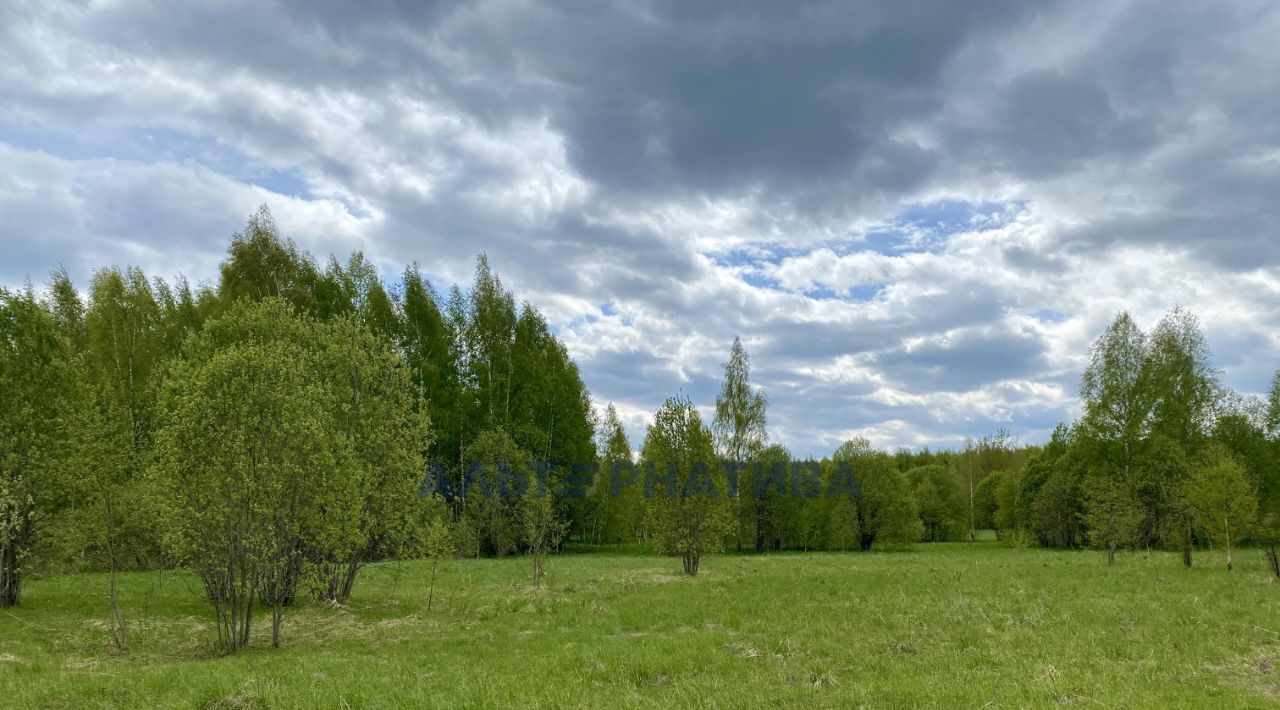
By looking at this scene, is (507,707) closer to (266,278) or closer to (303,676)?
(303,676)

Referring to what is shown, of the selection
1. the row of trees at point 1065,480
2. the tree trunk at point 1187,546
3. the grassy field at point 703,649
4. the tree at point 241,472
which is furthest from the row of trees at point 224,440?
the tree trunk at point 1187,546

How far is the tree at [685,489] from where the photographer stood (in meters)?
38.8

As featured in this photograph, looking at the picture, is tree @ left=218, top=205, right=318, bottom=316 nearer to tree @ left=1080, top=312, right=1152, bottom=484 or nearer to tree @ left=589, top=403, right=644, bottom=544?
tree @ left=589, top=403, right=644, bottom=544

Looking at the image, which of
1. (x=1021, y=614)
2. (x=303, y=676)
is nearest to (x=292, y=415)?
(x=303, y=676)

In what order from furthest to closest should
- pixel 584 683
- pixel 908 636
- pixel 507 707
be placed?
A: pixel 908 636
pixel 584 683
pixel 507 707

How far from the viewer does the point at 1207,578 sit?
29906 millimetres

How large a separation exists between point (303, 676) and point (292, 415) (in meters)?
7.29

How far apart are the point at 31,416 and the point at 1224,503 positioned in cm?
5454

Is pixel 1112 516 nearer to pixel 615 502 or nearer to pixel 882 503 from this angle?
pixel 882 503

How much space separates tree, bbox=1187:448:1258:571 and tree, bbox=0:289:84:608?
169 ft

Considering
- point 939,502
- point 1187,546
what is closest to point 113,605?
point 1187,546

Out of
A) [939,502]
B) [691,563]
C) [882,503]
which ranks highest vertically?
[882,503]

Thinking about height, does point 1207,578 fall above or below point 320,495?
below

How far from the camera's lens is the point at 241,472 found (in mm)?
17859
